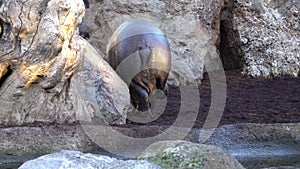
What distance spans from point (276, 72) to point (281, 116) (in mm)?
4134

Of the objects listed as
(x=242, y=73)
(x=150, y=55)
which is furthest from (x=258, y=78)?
(x=150, y=55)

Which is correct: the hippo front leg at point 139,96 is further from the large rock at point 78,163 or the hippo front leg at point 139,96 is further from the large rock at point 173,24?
the large rock at point 78,163

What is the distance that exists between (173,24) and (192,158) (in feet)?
21.7

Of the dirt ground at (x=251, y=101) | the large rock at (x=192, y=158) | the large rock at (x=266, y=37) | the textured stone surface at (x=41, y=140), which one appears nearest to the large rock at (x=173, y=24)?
the dirt ground at (x=251, y=101)

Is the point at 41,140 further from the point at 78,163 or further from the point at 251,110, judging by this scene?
the point at 251,110

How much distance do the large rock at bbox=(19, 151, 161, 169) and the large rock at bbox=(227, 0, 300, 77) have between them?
7.73m

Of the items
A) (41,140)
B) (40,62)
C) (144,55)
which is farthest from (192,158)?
(144,55)

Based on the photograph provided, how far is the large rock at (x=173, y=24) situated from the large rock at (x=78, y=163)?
6.31 metres

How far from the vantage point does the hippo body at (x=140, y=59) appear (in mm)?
6801

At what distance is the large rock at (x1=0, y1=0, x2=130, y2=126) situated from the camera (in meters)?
5.59

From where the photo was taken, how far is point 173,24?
34.0 feet

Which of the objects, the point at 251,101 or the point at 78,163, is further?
the point at 251,101

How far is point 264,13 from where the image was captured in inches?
447

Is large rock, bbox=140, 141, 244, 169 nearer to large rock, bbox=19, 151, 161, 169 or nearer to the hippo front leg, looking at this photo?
large rock, bbox=19, 151, 161, 169
